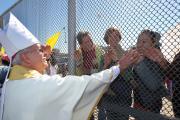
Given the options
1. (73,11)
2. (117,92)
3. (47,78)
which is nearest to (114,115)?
(117,92)

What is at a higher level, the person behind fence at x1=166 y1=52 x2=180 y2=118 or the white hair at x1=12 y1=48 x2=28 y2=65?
the white hair at x1=12 y1=48 x2=28 y2=65

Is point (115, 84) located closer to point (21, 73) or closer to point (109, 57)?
point (109, 57)

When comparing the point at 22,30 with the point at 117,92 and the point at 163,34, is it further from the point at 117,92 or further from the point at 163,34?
the point at 163,34

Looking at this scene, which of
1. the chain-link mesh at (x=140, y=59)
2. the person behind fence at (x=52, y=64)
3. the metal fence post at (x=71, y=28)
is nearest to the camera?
→ the chain-link mesh at (x=140, y=59)

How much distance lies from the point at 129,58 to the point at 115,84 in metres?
0.45

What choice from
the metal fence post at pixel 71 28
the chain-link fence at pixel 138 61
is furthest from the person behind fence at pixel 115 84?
the metal fence post at pixel 71 28

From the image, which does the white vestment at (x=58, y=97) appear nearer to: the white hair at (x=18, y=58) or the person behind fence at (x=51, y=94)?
the person behind fence at (x=51, y=94)

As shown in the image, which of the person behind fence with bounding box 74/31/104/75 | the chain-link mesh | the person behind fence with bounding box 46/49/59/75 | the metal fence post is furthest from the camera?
the person behind fence with bounding box 46/49/59/75

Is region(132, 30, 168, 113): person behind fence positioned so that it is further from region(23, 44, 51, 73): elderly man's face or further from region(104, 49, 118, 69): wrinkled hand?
region(23, 44, 51, 73): elderly man's face

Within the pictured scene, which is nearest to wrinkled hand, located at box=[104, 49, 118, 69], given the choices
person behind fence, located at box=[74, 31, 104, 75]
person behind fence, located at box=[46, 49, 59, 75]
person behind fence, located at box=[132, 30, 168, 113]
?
person behind fence, located at box=[74, 31, 104, 75]

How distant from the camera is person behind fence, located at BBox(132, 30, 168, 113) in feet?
7.31

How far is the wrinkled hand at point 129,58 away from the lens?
2.35 meters

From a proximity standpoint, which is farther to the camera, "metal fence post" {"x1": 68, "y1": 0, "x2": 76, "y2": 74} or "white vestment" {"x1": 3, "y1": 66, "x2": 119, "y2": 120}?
"metal fence post" {"x1": 68, "y1": 0, "x2": 76, "y2": 74}

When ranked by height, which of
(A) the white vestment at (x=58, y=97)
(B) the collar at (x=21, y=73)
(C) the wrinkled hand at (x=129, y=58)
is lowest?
(A) the white vestment at (x=58, y=97)
